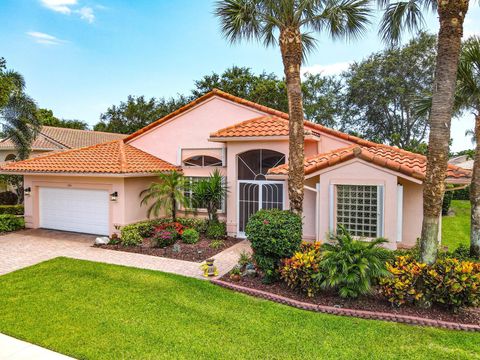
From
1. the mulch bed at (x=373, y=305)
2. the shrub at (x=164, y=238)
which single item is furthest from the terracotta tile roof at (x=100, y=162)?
the mulch bed at (x=373, y=305)

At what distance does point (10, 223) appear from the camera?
1830 centimetres

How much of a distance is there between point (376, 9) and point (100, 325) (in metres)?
12.2

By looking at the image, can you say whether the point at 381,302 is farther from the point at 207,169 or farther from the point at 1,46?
the point at 1,46

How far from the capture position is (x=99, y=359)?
238 inches

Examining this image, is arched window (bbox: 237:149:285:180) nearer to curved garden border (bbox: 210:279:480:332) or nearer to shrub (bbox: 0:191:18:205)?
curved garden border (bbox: 210:279:480:332)

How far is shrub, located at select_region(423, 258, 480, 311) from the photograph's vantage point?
24.7ft

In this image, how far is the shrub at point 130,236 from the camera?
15.0 metres

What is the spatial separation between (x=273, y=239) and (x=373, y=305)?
3.16 m

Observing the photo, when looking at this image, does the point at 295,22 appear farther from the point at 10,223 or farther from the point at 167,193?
the point at 10,223

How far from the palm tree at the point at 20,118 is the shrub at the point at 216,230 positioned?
15204mm

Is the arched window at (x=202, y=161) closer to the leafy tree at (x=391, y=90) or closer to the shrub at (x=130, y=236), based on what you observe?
the shrub at (x=130, y=236)

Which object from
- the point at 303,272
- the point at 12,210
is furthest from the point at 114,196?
the point at 12,210

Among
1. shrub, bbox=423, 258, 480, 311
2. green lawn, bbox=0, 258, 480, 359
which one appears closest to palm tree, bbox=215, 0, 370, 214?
green lawn, bbox=0, 258, 480, 359

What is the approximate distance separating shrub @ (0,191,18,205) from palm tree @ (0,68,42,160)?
343 inches
